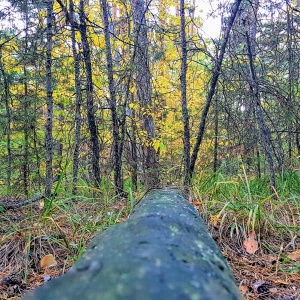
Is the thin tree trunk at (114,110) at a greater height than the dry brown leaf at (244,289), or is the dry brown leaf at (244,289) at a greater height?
the thin tree trunk at (114,110)

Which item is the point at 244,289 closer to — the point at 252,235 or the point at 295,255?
the point at 295,255

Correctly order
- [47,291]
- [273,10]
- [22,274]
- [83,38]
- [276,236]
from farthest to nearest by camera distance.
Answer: [83,38] < [273,10] < [276,236] < [22,274] < [47,291]

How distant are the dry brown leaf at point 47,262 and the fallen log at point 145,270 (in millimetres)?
1481

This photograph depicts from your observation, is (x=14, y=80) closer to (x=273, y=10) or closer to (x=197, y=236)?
(x=273, y=10)

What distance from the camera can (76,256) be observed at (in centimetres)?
235

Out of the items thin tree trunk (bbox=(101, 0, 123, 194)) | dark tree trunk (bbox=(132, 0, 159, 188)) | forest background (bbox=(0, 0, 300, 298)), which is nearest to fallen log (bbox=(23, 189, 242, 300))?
forest background (bbox=(0, 0, 300, 298))

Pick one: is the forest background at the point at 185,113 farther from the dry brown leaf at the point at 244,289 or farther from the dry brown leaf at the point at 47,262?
the dry brown leaf at the point at 244,289

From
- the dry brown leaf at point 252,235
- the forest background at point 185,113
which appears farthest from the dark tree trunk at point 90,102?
the dry brown leaf at point 252,235

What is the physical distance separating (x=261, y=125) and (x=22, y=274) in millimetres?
3258

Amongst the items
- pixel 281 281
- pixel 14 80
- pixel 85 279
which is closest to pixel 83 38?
pixel 14 80

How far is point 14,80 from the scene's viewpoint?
6320mm

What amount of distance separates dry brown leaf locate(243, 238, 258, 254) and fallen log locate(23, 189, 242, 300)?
1.65m

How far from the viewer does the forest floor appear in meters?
2.00

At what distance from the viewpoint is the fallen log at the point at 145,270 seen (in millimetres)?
661
